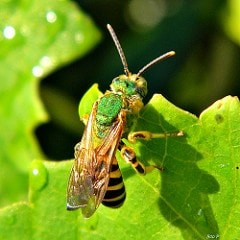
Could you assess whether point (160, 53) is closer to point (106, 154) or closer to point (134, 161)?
point (106, 154)

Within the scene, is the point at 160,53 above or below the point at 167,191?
below

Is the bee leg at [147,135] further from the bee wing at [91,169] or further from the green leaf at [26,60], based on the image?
the green leaf at [26,60]

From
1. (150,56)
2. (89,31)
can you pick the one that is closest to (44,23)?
(89,31)

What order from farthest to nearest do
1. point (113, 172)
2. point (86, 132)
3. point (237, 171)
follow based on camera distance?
point (86, 132) < point (113, 172) < point (237, 171)

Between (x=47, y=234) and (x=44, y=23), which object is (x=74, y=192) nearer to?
(x=47, y=234)

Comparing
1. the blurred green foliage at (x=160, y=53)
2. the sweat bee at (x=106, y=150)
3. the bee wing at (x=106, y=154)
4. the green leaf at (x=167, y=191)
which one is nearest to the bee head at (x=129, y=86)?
the sweat bee at (x=106, y=150)

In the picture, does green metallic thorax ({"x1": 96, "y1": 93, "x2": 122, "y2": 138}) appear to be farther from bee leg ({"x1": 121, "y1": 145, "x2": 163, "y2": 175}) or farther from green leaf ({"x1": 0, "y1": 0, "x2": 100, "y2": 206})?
green leaf ({"x1": 0, "y1": 0, "x2": 100, "y2": 206})

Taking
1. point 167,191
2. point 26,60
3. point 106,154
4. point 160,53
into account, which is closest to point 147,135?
point 167,191
